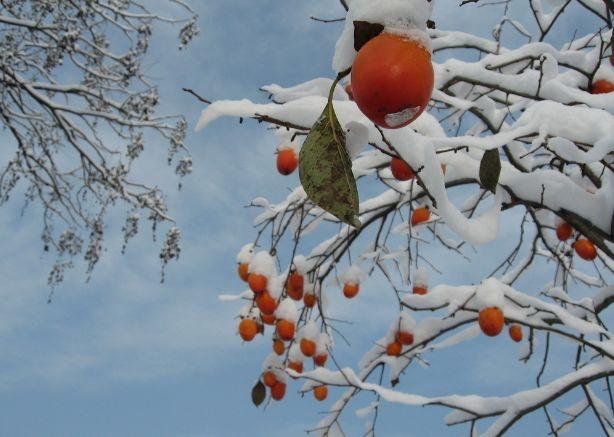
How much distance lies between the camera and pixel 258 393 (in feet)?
12.1

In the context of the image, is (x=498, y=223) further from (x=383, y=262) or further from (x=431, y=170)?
(x=383, y=262)

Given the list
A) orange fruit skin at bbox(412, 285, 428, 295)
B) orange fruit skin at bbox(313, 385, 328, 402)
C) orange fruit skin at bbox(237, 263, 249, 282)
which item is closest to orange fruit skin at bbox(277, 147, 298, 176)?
orange fruit skin at bbox(237, 263, 249, 282)

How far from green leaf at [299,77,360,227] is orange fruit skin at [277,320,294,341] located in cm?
273

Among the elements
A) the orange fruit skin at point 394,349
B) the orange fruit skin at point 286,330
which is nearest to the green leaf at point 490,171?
the orange fruit skin at point 286,330

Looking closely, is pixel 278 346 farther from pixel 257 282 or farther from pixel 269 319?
pixel 257 282

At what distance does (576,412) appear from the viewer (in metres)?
4.38

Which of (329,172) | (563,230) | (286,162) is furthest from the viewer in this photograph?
(563,230)

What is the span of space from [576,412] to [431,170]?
3.76 m

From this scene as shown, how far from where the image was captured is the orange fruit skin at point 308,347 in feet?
12.1

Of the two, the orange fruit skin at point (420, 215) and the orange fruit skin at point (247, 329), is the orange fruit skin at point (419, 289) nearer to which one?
the orange fruit skin at point (420, 215)

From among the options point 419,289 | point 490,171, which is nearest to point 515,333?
point 419,289

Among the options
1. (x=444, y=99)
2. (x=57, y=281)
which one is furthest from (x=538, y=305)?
(x=57, y=281)

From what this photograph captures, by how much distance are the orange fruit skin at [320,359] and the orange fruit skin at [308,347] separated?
0.12 metres

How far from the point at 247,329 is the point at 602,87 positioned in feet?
7.35
